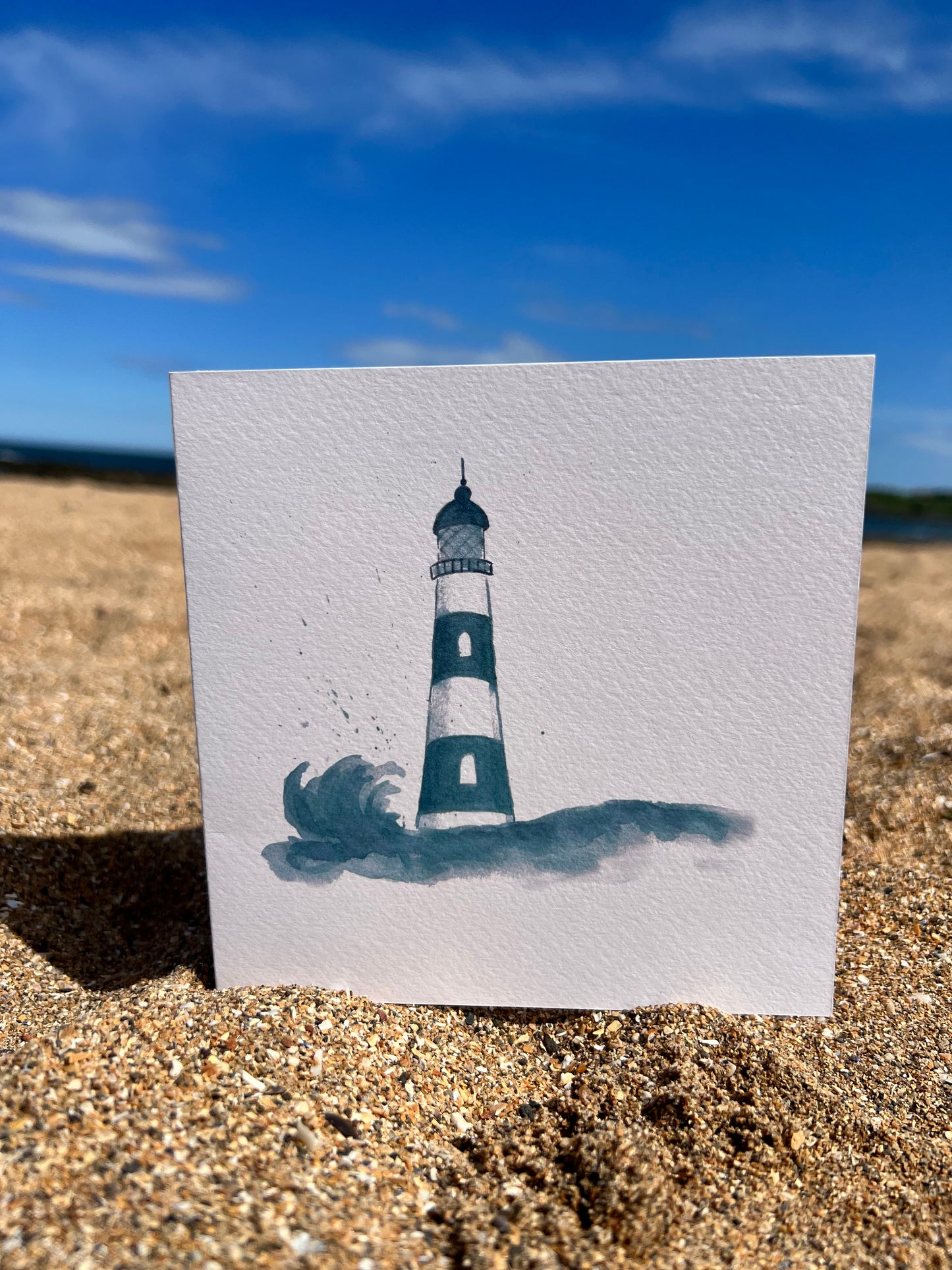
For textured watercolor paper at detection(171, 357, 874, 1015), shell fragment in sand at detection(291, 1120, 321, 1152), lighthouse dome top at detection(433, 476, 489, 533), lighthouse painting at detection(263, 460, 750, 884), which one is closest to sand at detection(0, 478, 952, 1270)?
shell fragment in sand at detection(291, 1120, 321, 1152)

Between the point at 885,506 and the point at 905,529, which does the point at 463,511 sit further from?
the point at 885,506

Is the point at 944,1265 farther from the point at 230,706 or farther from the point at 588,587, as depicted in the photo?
the point at 230,706

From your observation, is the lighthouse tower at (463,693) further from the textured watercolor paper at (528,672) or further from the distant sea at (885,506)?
the distant sea at (885,506)

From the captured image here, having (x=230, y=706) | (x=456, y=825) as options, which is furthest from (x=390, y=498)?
(x=456, y=825)

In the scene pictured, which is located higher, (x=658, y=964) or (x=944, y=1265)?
(x=658, y=964)

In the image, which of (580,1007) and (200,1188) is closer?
(200,1188)

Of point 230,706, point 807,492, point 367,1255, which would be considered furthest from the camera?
point 230,706

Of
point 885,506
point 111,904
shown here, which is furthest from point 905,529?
point 111,904
